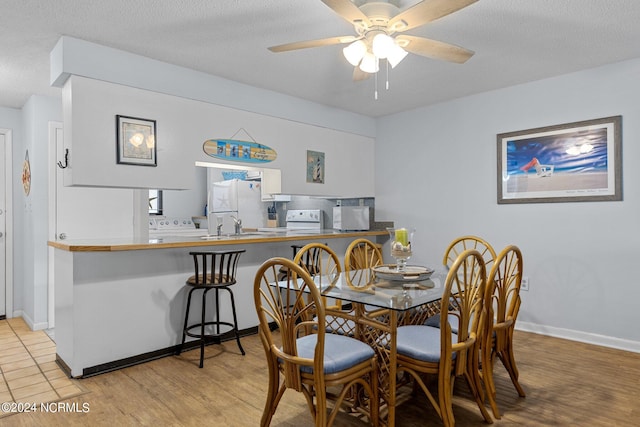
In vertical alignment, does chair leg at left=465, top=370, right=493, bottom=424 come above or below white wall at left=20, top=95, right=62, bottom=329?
below

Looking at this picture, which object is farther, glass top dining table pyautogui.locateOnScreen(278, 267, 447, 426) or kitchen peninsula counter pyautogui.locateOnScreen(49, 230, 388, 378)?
kitchen peninsula counter pyautogui.locateOnScreen(49, 230, 388, 378)

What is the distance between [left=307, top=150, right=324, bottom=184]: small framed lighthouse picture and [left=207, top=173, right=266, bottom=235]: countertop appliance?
181cm

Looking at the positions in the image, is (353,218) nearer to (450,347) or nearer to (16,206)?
(450,347)

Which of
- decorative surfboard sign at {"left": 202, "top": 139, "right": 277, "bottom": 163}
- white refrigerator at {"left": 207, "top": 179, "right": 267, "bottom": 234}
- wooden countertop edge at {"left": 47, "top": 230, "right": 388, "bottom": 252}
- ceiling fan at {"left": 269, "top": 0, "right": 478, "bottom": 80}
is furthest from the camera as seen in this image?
white refrigerator at {"left": 207, "top": 179, "right": 267, "bottom": 234}

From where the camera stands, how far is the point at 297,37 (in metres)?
2.84

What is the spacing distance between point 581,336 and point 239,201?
436cm

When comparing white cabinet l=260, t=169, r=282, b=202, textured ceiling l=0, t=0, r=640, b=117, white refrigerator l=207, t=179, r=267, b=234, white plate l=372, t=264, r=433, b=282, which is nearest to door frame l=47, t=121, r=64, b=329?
textured ceiling l=0, t=0, r=640, b=117

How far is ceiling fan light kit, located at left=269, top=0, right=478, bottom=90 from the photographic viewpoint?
6.13 feet

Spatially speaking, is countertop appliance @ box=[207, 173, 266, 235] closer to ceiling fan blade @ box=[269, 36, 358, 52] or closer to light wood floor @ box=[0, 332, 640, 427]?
light wood floor @ box=[0, 332, 640, 427]

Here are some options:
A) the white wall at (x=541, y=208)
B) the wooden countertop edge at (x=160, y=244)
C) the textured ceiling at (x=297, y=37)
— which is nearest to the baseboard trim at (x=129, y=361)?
the wooden countertop edge at (x=160, y=244)

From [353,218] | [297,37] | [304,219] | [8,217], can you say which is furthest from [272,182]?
[8,217]

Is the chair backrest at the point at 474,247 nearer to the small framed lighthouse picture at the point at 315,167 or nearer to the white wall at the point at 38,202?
the small framed lighthouse picture at the point at 315,167

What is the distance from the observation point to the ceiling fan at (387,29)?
1869 mm

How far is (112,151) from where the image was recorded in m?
3.04
